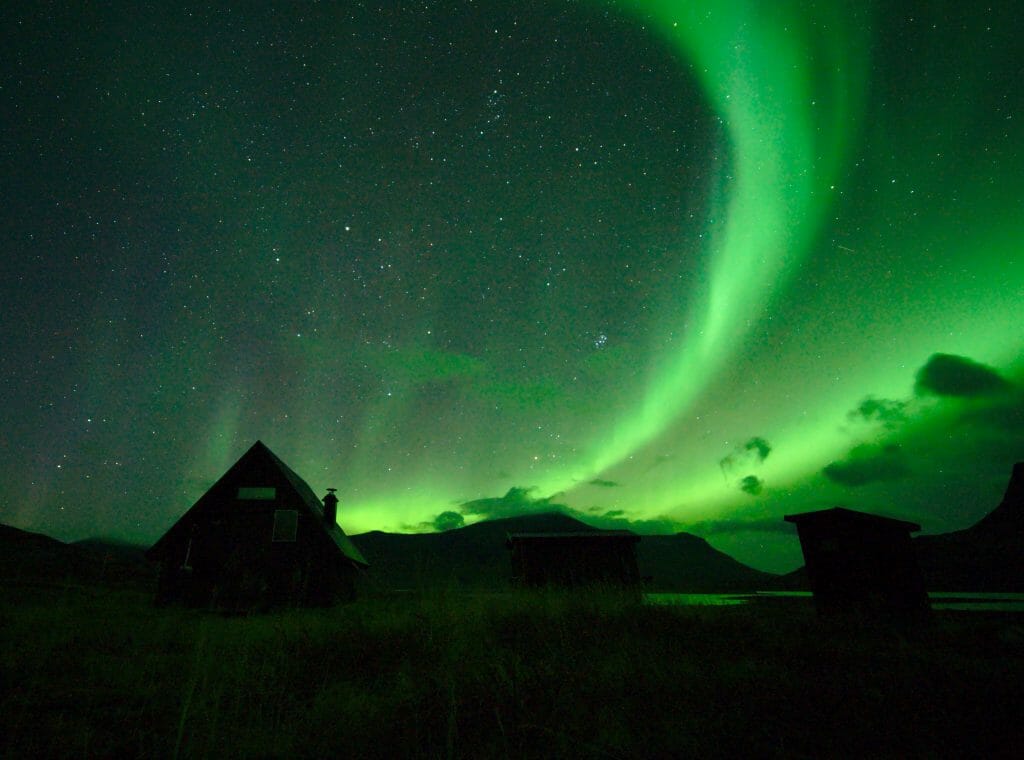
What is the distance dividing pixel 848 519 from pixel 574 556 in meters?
11.7

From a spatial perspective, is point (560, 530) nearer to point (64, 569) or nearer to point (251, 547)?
point (64, 569)

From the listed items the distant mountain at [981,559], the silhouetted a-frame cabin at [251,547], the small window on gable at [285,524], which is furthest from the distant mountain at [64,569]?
the distant mountain at [981,559]

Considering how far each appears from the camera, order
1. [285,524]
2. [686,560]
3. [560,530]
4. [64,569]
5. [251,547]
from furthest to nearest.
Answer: [686,560]
[560,530]
[64,569]
[285,524]
[251,547]

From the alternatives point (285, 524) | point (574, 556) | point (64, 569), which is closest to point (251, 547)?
point (285, 524)

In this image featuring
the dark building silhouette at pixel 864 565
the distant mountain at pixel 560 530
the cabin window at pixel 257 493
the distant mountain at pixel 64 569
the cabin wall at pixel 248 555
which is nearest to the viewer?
the dark building silhouette at pixel 864 565

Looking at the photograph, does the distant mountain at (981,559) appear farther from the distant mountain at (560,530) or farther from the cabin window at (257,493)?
the distant mountain at (560,530)

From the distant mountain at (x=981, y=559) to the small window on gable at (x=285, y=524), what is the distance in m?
38.8

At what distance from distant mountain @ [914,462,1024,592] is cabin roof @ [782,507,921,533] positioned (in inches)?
918

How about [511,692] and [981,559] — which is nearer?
[511,692]

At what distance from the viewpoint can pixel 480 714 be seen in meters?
3.60

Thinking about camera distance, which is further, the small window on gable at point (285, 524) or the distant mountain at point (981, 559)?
the distant mountain at point (981, 559)

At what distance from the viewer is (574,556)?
70.1 ft

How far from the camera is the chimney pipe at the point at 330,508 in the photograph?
25.8m

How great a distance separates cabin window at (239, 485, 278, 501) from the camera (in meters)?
21.3
